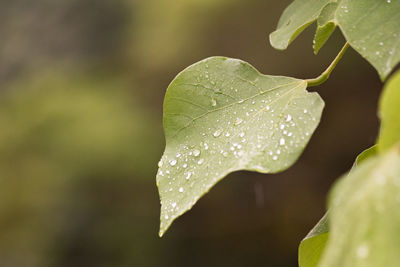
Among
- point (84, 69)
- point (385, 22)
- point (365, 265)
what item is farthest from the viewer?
point (84, 69)

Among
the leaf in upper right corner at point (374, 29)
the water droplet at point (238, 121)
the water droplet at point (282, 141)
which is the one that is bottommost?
the water droplet at point (238, 121)

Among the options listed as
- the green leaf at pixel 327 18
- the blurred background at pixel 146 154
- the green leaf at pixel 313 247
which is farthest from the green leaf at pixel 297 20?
the blurred background at pixel 146 154

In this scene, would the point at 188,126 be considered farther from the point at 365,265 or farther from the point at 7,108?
the point at 7,108

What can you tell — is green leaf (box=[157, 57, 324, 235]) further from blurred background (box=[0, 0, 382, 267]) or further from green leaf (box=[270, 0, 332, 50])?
blurred background (box=[0, 0, 382, 267])

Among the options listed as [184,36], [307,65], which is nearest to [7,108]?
[184,36]

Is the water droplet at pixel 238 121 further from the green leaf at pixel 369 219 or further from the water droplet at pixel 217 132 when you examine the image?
the green leaf at pixel 369 219

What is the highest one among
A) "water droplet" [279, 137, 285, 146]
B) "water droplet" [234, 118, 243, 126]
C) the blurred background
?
"water droplet" [279, 137, 285, 146]

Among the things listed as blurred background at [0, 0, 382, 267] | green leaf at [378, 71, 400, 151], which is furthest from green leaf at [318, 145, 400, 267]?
blurred background at [0, 0, 382, 267]
